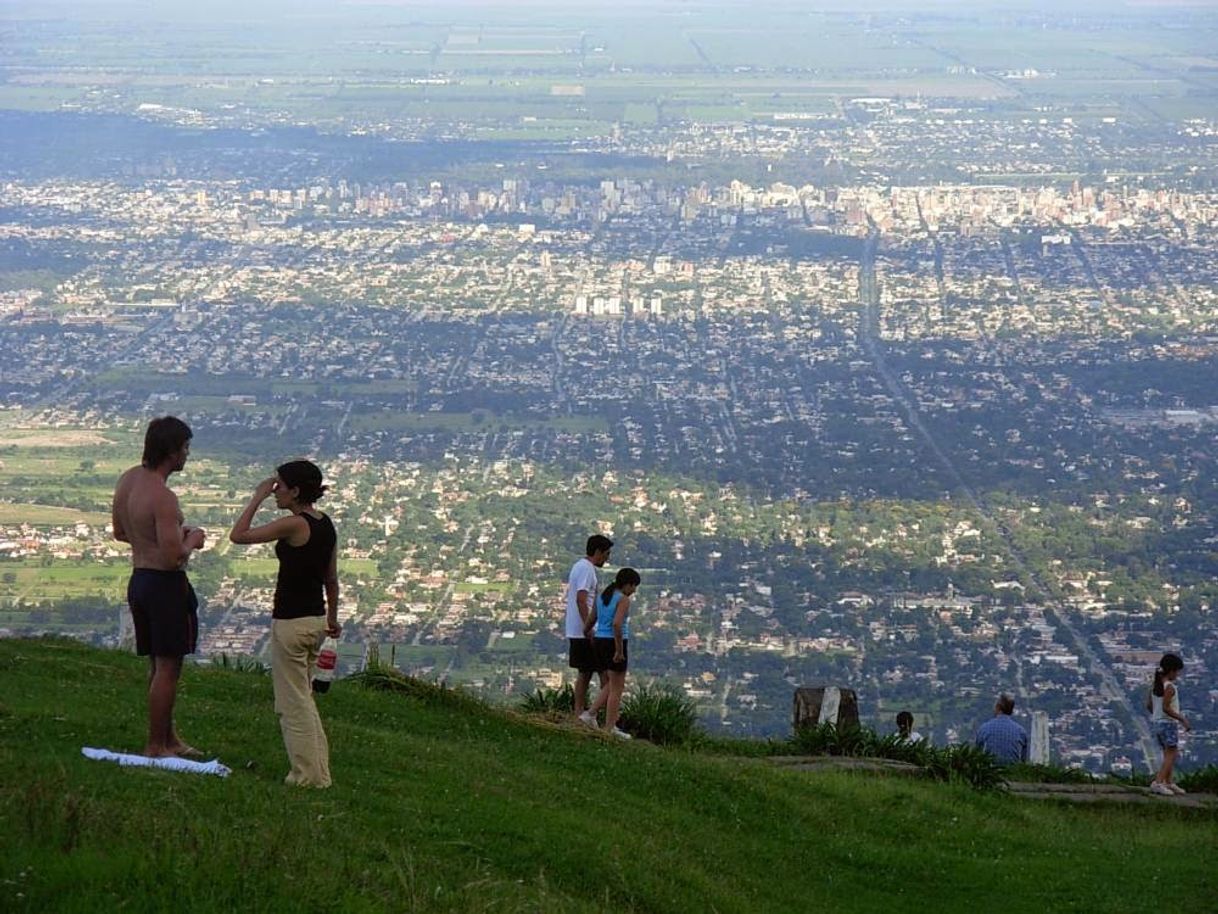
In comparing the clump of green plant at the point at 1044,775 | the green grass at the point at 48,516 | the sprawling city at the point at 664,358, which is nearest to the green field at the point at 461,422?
the sprawling city at the point at 664,358

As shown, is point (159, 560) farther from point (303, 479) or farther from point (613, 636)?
point (613, 636)

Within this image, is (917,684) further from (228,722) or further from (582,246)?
(582,246)

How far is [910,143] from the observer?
91.6 metres

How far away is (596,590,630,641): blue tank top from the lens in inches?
500

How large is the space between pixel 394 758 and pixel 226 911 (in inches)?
141

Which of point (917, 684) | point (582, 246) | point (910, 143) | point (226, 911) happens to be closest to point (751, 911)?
point (226, 911)

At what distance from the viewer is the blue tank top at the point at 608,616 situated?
12703 millimetres

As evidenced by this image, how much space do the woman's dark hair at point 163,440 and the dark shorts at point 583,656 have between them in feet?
13.8

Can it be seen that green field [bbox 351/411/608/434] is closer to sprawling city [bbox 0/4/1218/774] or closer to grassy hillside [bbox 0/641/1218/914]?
sprawling city [bbox 0/4/1218/774]

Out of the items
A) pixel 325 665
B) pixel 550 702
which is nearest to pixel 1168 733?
pixel 550 702

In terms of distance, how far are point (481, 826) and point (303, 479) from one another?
1.65m

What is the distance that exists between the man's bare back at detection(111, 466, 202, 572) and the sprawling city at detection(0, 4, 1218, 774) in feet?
27.1

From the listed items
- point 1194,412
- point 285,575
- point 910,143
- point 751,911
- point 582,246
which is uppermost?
point 910,143

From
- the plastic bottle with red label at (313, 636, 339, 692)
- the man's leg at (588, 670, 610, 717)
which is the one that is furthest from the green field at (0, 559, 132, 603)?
the plastic bottle with red label at (313, 636, 339, 692)
